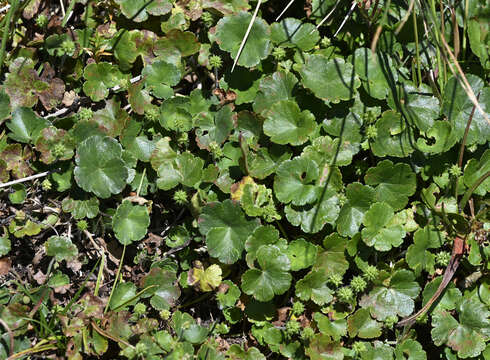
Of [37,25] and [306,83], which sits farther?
[37,25]

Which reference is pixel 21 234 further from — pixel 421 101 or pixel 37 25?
pixel 421 101

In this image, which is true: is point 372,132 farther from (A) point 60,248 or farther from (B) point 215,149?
(A) point 60,248

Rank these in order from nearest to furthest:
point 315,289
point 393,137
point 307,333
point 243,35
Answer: point 307,333 < point 315,289 < point 393,137 < point 243,35

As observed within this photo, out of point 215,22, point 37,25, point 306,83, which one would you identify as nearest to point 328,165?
point 306,83

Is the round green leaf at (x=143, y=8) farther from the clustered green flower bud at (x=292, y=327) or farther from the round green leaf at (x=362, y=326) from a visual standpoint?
the round green leaf at (x=362, y=326)

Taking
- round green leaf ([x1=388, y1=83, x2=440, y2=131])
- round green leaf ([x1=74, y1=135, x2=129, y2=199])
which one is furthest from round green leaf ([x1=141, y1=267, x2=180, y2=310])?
round green leaf ([x1=388, y1=83, x2=440, y2=131])

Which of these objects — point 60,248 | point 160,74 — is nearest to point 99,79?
point 160,74
